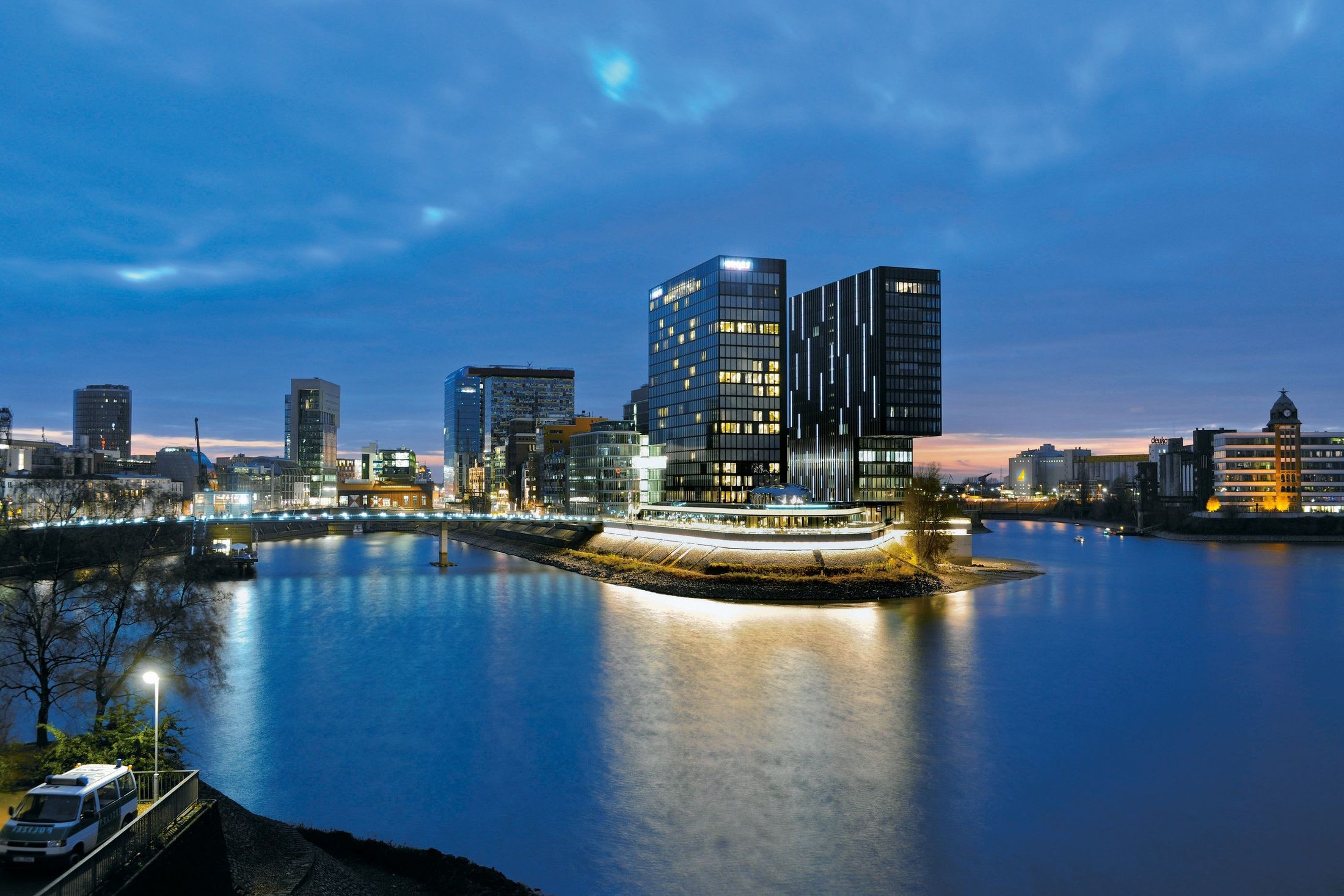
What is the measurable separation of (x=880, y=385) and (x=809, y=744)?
9734 cm

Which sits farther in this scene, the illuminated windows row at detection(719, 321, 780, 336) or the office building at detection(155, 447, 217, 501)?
the office building at detection(155, 447, 217, 501)

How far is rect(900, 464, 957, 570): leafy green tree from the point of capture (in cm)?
8112

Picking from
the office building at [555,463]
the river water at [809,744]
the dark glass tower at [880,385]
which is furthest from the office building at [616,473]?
the river water at [809,744]

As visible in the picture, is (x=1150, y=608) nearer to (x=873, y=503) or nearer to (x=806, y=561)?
(x=806, y=561)

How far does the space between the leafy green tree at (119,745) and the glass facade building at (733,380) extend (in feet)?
310

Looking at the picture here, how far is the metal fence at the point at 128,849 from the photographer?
34.8ft

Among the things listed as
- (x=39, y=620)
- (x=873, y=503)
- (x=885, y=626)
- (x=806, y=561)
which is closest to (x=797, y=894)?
(x=39, y=620)

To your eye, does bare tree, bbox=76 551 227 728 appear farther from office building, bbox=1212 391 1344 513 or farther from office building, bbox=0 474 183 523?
office building, bbox=1212 391 1344 513

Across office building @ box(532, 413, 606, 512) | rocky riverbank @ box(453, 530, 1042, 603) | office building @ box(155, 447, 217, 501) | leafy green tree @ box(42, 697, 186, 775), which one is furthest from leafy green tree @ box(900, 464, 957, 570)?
office building @ box(155, 447, 217, 501)

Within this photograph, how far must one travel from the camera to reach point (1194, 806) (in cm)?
2291

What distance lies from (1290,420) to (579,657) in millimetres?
162586

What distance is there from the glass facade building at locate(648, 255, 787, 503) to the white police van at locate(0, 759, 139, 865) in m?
99.7

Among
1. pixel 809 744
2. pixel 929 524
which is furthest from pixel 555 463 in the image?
pixel 809 744

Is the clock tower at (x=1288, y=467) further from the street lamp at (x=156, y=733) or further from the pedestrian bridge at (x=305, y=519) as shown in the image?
the street lamp at (x=156, y=733)
